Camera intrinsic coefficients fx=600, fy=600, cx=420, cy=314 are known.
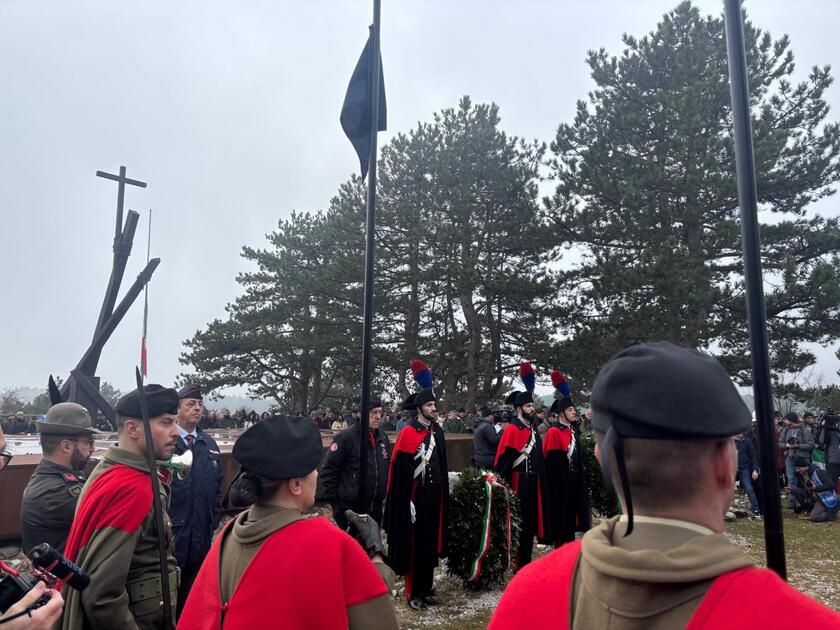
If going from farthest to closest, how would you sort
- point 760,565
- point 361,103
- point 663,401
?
point 760,565 → point 361,103 → point 663,401

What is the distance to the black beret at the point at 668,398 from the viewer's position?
1.11 metres

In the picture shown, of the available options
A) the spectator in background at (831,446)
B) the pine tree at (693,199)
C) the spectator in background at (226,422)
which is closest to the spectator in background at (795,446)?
the spectator in background at (831,446)

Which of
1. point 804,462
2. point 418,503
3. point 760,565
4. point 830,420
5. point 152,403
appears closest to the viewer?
point 152,403

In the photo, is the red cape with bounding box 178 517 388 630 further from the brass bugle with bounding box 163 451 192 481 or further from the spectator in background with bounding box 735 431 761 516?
the spectator in background with bounding box 735 431 761 516

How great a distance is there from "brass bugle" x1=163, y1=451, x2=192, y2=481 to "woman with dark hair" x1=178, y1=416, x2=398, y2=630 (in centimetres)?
151

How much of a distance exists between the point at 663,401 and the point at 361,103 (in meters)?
4.25

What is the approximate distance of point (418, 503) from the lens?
21.1 ft

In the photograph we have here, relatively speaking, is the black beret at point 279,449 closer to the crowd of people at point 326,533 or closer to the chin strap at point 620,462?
the crowd of people at point 326,533

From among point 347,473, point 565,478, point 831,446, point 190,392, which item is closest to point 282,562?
point 190,392

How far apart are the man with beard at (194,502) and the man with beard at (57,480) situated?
0.75m

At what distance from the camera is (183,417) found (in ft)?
16.5

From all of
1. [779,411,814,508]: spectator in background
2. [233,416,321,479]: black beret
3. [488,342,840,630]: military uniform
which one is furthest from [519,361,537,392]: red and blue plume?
[779,411,814,508]: spectator in background

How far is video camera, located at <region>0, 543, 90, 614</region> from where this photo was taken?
184cm

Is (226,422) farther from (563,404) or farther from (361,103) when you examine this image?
(361,103)
